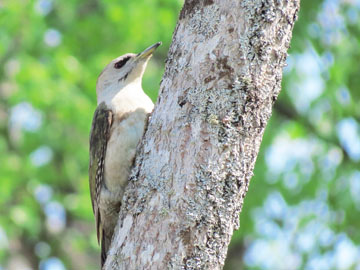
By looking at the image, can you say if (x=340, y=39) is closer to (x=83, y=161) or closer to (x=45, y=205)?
(x=83, y=161)

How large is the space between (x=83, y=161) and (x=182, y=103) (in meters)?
7.50

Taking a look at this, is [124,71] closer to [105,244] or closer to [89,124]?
[105,244]

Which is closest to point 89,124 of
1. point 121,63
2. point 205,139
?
point 121,63

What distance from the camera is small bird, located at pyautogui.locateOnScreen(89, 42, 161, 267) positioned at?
4418 millimetres

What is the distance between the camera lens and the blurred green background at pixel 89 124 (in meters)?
8.86

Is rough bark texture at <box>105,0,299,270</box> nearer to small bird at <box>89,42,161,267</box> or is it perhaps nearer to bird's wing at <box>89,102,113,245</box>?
small bird at <box>89,42,161,267</box>

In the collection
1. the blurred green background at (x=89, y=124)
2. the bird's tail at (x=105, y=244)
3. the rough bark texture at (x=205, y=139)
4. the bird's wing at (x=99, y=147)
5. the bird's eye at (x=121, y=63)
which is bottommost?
the blurred green background at (x=89, y=124)

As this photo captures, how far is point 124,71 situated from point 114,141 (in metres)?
0.94

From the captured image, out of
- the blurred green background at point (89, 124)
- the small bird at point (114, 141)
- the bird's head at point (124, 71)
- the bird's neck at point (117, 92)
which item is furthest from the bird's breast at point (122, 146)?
the blurred green background at point (89, 124)

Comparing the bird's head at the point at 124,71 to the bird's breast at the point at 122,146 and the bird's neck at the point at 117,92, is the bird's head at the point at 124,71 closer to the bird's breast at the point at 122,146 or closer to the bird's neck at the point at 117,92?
the bird's neck at the point at 117,92

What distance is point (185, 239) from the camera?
2.96 meters

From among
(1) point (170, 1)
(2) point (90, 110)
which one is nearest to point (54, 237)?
(2) point (90, 110)

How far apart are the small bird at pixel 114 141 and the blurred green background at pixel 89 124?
3637mm

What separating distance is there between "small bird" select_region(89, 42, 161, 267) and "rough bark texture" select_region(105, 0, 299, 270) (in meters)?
1.13
